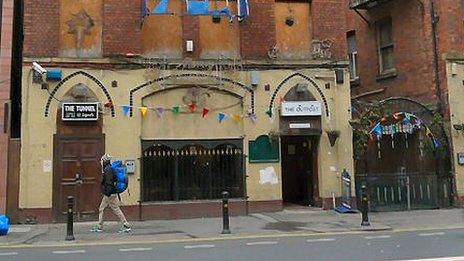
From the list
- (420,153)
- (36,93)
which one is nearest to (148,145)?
(36,93)

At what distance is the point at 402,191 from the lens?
18031 millimetres

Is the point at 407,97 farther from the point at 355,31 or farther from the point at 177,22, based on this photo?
the point at 177,22

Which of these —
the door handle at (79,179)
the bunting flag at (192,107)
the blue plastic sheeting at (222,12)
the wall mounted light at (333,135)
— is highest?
the blue plastic sheeting at (222,12)

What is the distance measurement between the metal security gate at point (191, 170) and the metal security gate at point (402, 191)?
4147 millimetres

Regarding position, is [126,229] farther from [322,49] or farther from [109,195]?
[322,49]

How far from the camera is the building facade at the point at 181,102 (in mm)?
16234

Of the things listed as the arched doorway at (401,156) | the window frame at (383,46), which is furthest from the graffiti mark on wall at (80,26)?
the window frame at (383,46)

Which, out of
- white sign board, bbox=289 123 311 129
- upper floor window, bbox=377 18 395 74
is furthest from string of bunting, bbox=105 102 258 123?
upper floor window, bbox=377 18 395 74

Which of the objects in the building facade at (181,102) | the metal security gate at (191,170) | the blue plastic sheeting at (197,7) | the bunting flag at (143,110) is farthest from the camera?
the blue plastic sheeting at (197,7)

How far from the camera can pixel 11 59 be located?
1650 centimetres

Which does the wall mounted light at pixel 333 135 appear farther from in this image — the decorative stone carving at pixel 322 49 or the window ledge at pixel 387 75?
the window ledge at pixel 387 75

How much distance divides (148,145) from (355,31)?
1172 centimetres

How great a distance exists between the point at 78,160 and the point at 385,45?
516 inches

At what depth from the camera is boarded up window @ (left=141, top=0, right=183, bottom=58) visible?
17.3m
